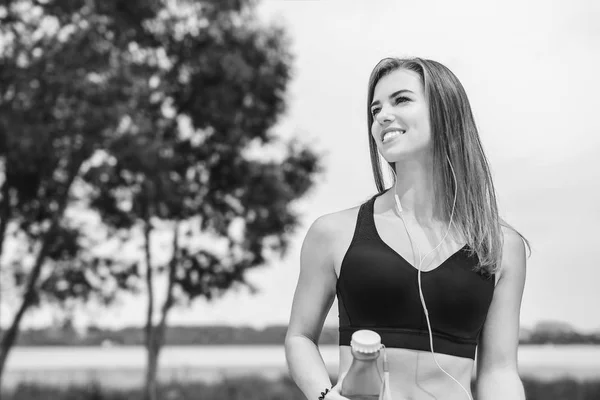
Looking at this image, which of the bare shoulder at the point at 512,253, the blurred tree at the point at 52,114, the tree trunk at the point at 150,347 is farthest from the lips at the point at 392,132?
the tree trunk at the point at 150,347

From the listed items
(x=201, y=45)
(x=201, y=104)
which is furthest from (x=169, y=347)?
(x=201, y=45)

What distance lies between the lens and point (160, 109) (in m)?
11.4

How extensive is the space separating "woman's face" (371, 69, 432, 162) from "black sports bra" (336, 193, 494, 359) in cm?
21

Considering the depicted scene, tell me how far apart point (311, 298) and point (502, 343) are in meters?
0.41

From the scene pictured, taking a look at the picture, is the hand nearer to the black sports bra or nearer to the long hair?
the black sports bra

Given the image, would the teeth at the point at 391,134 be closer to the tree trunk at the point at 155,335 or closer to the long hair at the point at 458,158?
the long hair at the point at 458,158

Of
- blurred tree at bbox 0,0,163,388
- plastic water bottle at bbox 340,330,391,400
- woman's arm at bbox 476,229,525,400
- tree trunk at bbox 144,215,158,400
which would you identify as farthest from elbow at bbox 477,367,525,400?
tree trunk at bbox 144,215,158,400

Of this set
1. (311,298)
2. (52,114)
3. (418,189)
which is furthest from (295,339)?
(52,114)

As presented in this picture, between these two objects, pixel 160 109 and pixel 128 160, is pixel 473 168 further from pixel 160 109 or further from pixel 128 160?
pixel 160 109

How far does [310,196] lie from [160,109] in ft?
7.93

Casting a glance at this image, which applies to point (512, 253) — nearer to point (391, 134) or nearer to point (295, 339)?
point (391, 134)

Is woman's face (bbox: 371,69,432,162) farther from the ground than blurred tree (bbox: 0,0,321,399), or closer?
closer

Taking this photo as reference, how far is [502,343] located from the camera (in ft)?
5.65

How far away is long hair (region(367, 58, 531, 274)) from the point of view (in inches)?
69.3
